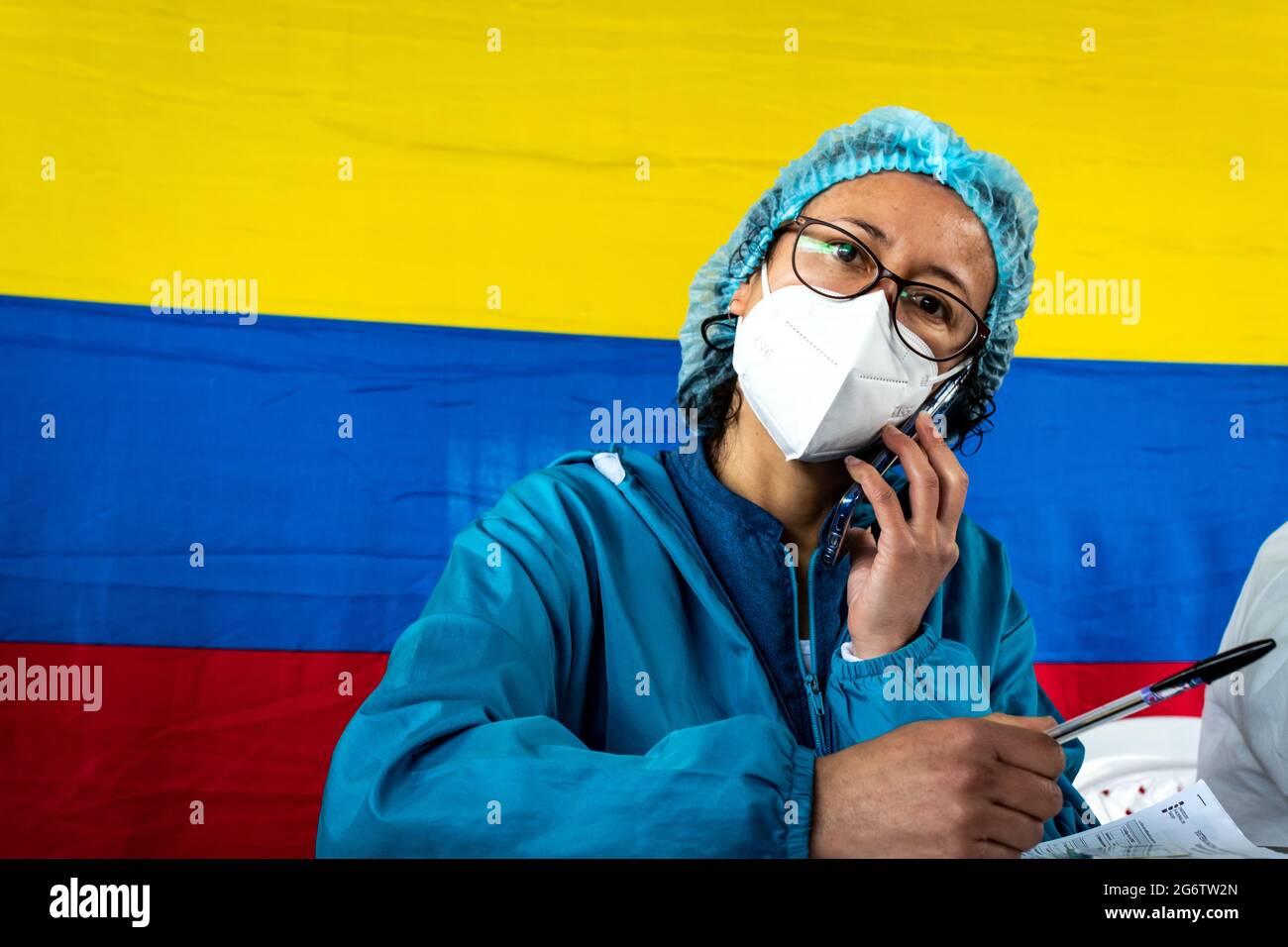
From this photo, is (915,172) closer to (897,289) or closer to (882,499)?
(897,289)

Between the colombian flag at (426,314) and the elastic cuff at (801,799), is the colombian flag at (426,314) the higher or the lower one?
the higher one

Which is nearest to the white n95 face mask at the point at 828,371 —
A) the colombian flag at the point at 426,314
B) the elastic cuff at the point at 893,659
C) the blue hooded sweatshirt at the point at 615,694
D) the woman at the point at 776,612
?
the woman at the point at 776,612

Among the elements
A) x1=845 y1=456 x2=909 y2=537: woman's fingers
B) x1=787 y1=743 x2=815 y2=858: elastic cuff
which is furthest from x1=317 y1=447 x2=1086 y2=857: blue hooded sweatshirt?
x1=845 y1=456 x2=909 y2=537: woman's fingers

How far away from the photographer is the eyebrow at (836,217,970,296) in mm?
1313

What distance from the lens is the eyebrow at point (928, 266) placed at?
1313mm

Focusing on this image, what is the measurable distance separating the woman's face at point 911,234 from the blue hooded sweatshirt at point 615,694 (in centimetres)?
30

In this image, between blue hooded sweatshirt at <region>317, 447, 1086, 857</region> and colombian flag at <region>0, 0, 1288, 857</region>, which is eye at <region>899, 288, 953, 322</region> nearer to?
blue hooded sweatshirt at <region>317, 447, 1086, 857</region>

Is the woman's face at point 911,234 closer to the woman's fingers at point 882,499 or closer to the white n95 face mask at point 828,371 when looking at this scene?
the white n95 face mask at point 828,371

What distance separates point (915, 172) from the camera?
138 centimetres

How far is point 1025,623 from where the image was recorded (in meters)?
1.50

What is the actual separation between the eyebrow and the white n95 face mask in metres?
0.08

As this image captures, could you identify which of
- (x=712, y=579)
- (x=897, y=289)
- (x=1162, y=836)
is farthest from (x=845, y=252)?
(x=1162, y=836)

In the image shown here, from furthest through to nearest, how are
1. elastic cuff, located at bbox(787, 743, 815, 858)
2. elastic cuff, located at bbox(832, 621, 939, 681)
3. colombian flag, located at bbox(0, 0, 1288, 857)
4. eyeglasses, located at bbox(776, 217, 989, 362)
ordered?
colombian flag, located at bbox(0, 0, 1288, 857) < eyeglasses, located at bbox(776, 217, 989, 362) < elastic cuff, located at bbox(832, 621, 939, 681) < elastic cuff, located at bbox(787, 743, 815, 858)
